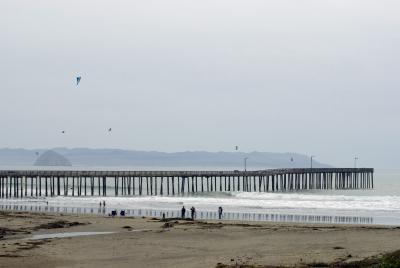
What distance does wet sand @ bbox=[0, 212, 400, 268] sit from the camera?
2042cm

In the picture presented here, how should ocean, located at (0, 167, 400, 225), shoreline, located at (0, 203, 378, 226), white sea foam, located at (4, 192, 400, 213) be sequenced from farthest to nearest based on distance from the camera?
white sea foam, located at (4, 192, 400, 213)
ocean, located at (0, 167, 400, 225)
shoreline, located at (0, 203, 378, 226)

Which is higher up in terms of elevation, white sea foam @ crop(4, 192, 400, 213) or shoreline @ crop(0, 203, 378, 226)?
shoreline @ crop(0, 203, 378, 226)

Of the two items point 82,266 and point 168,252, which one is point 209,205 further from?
point 82,266

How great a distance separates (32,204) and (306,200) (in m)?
23.4

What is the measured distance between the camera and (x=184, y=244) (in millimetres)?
25000

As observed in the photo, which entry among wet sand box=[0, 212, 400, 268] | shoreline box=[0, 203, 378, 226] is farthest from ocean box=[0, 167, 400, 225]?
wet sand box=[0, 212, 400, 268]

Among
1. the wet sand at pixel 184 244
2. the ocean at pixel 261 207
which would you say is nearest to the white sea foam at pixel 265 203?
the ocean at pixel 261 207

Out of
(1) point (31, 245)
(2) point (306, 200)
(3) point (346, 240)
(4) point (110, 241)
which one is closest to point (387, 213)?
(2) point (306, 200)

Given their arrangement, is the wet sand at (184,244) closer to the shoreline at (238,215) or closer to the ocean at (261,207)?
the shoreline at (238,215)

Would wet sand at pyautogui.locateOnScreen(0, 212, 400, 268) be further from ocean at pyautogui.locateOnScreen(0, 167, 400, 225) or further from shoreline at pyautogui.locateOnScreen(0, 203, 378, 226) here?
ocean at pyautogui.locateOnScreen(0, 167, 400, 225)

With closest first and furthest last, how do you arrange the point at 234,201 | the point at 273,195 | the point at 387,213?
the point at 387,213
the point at 234,201
the point at 273,195

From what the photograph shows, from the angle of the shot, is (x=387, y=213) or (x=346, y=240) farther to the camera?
(x=387, y=213)

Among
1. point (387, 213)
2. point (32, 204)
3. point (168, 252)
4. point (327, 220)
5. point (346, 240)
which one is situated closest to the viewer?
point (168, 252)

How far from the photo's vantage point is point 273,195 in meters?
64.0
